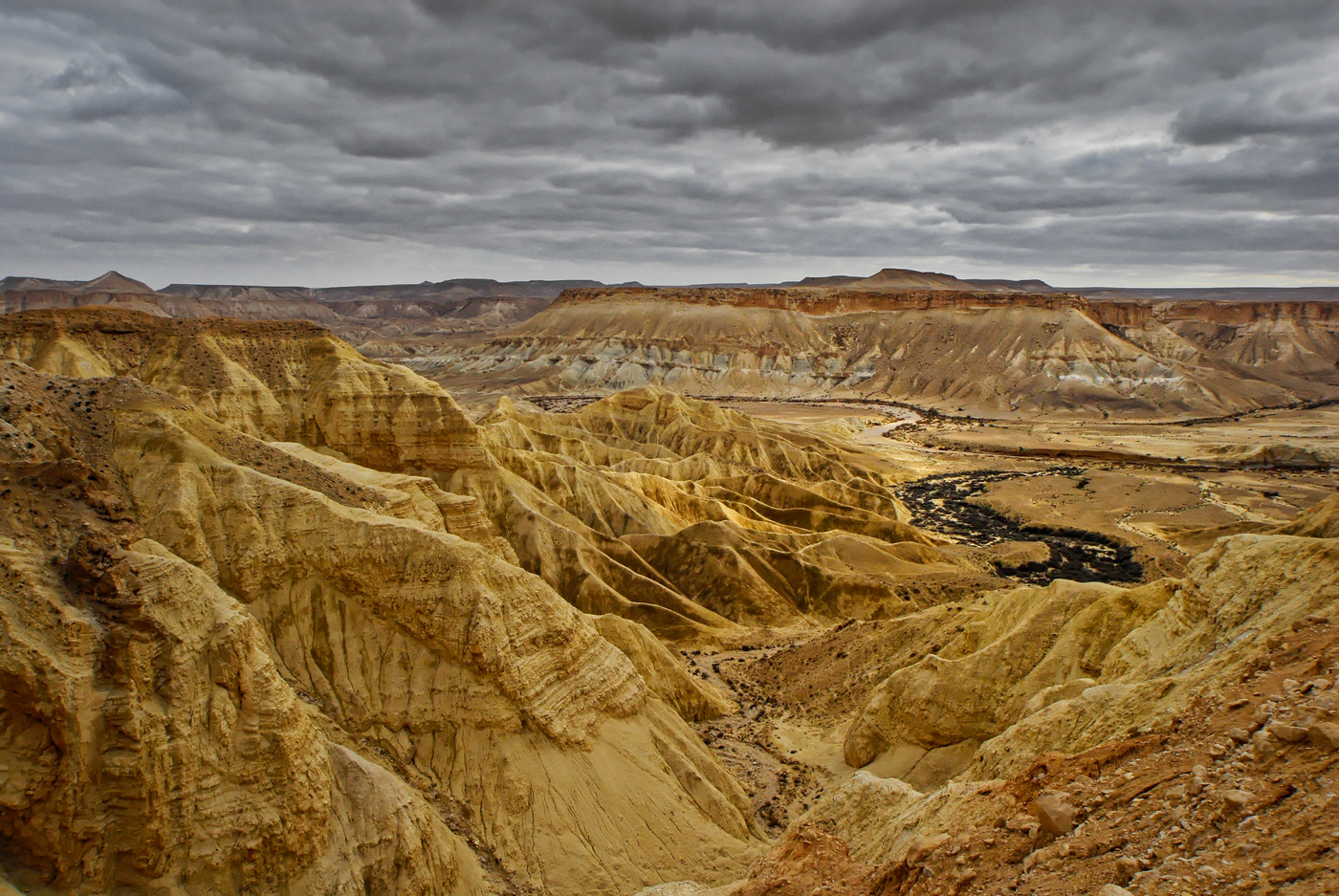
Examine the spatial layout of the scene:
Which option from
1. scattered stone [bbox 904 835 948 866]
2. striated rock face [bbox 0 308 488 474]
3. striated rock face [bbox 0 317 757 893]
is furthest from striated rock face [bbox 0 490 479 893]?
striated rock face [bbox 0 308 488 474]

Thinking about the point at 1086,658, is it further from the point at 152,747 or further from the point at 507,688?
the point at 152,747

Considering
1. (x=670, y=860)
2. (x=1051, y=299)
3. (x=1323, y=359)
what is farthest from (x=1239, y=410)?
(x=670, y=860)

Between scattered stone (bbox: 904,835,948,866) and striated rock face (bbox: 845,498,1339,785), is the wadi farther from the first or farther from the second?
scattered stone (bbox: 904,835,948,866)

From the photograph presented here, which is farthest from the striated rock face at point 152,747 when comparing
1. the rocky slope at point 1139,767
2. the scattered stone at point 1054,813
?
the scattered stone at point 1054,813

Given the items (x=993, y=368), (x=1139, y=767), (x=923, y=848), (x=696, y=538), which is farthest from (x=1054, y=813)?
(x=993, y=368)

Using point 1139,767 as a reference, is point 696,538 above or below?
below

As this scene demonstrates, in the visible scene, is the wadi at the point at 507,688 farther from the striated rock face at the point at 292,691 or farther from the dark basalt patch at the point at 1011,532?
the dark basalt patch at the point at 1011,532
